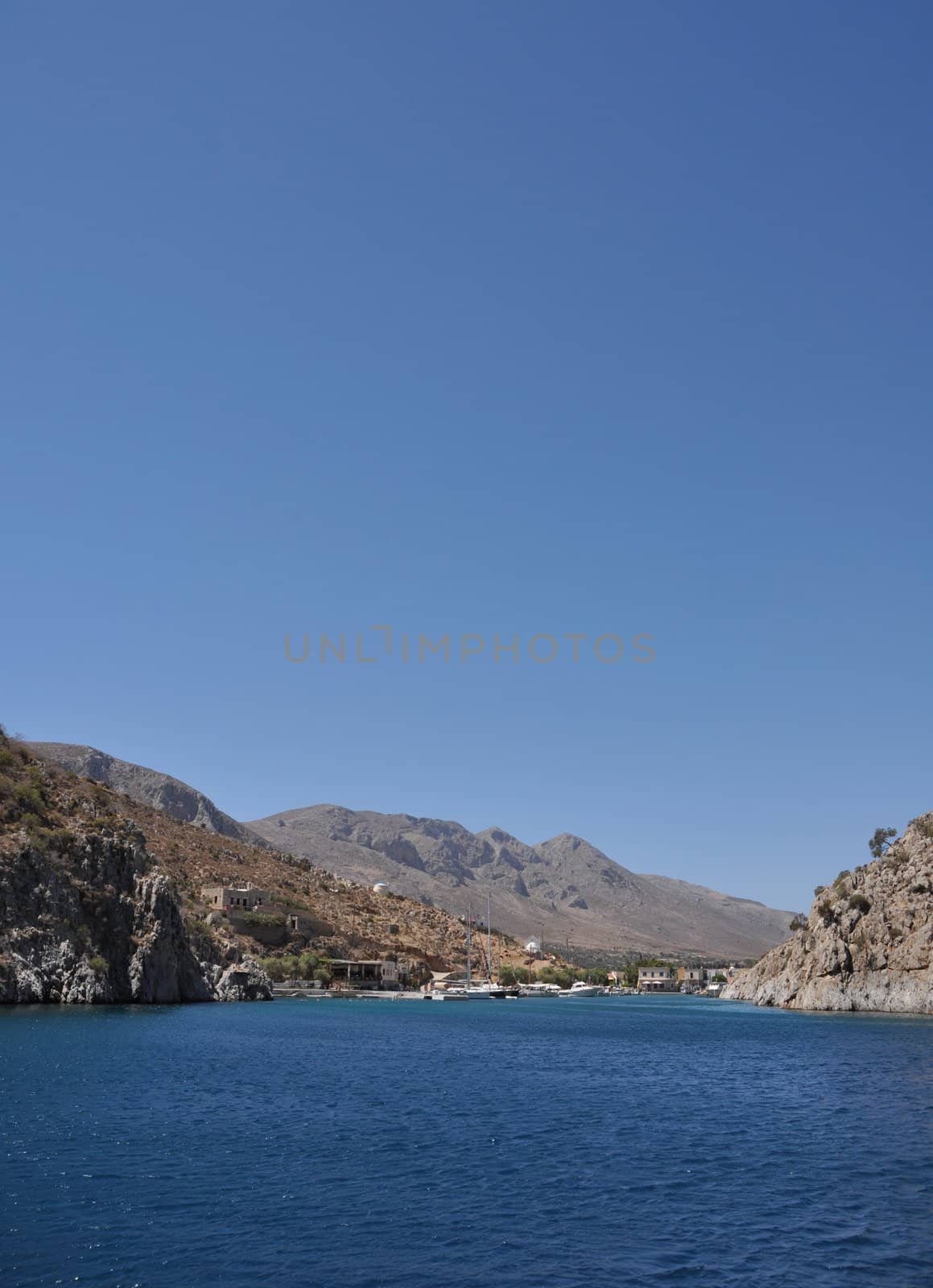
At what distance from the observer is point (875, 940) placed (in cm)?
12119

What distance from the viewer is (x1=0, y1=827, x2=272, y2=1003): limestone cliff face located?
90375mm

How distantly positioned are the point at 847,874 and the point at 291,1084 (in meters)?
112

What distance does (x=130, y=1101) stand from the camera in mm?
42469

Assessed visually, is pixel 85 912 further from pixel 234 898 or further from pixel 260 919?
pixel 260 919

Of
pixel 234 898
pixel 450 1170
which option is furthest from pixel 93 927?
pixel 450 1170

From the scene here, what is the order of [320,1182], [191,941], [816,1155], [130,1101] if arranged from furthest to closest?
[191,941] < [130,1101] < [816,1155] < [320,1182]

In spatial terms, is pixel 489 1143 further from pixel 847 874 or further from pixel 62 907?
pixel 847 874

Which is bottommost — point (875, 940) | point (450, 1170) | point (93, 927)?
point (875, 940)

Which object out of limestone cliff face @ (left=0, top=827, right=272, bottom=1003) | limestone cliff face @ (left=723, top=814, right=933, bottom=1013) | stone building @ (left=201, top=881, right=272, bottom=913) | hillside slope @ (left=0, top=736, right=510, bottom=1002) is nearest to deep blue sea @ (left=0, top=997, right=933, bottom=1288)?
limestone cliff face @ (left=0, top=827, right=272, bottom=1003)

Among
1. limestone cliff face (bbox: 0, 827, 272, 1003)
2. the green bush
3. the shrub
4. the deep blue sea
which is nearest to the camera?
the deep blue sea

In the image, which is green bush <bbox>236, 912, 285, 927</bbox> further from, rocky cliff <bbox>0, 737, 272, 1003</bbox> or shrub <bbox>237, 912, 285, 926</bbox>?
rocky cliff <bbox>0, 737, 272, 1003</bbox>

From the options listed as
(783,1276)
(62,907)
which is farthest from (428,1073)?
(62,907)

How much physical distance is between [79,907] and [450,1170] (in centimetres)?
7638

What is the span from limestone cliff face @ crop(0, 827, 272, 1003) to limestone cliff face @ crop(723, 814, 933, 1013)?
75.9 m
